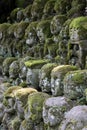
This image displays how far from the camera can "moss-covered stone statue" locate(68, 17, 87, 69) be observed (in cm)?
740

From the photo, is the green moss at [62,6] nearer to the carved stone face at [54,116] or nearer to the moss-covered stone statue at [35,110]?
the moss-covered stone statue at [35,110]

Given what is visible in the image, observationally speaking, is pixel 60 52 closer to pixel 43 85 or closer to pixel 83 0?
pixel 43 85

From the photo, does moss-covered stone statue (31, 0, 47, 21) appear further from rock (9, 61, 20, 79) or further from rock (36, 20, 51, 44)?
rock (9, 61, 20, 79)

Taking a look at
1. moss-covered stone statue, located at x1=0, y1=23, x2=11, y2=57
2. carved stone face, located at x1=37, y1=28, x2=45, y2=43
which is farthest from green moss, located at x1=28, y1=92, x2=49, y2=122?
moss-covered stone statue, located at x1=0, y1=23, x2=11, y2=57

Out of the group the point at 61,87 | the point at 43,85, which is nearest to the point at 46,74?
the point at 43,85

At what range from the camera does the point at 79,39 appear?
24.5ft

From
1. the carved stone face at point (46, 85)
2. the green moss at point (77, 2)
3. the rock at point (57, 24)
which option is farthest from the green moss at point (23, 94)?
the green moss at point (77, 2)

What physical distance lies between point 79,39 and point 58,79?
1.27 meters

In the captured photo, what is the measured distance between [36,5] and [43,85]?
17.7 ft

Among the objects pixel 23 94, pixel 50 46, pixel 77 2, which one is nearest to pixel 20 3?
pixel 77 2

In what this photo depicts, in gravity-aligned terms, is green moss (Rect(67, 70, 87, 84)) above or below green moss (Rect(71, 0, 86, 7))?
below

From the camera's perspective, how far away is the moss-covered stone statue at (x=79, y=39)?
24.3 ft

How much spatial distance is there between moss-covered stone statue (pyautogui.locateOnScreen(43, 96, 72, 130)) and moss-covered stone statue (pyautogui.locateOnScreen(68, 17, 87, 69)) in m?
1.82

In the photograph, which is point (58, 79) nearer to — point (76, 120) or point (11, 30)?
point (76, 120)
